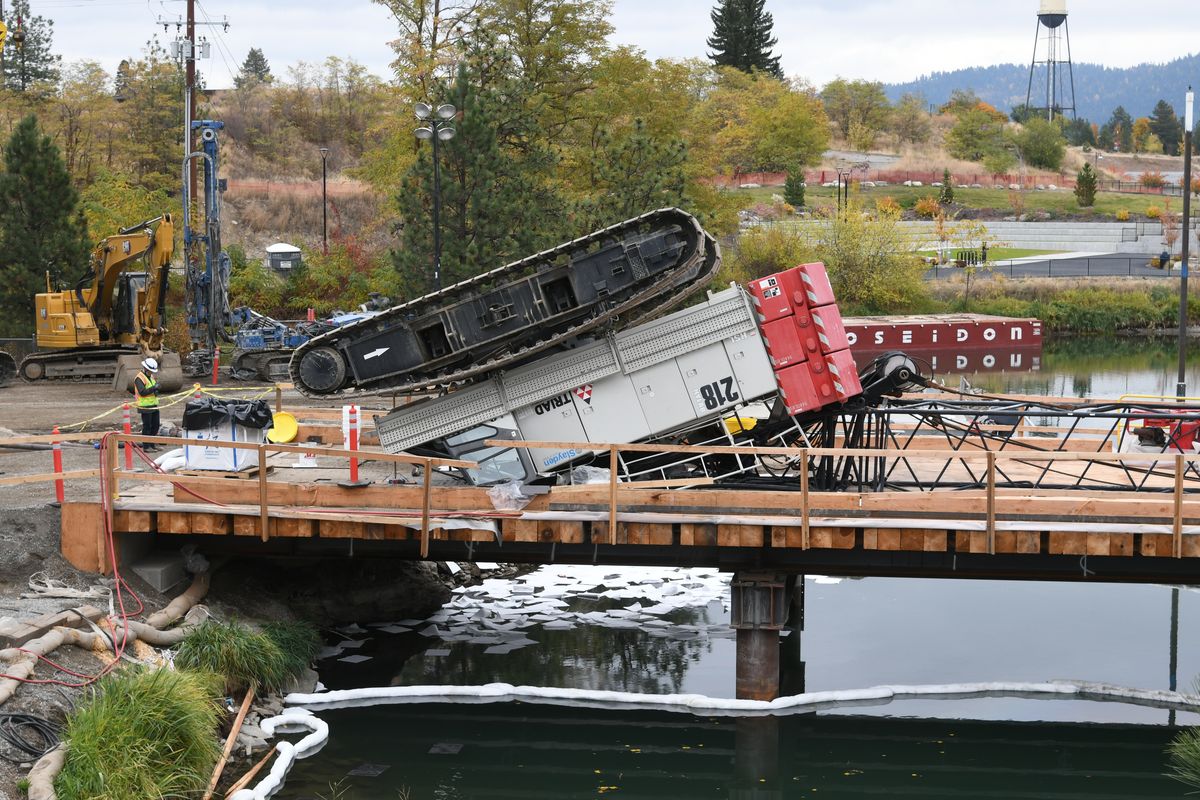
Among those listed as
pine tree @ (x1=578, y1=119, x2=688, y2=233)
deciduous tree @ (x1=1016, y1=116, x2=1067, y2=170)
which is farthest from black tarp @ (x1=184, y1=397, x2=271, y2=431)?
deciduous tree @ (x1=1016, y1=116, x2=1067, y2=170)

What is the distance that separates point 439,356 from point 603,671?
4.64m

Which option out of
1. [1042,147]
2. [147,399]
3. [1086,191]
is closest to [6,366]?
[147,399]

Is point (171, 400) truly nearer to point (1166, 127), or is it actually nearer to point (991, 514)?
point (991, 514)

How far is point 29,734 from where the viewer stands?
12.4 metres

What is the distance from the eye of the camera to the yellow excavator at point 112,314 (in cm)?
3531

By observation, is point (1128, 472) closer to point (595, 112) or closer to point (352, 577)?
point (352, 577)

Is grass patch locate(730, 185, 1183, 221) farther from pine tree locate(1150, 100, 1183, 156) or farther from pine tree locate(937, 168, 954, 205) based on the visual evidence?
pine tree locate(1150, 100, 1183, 156)

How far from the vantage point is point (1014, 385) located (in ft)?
149

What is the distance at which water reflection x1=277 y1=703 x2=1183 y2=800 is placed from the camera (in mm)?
14922

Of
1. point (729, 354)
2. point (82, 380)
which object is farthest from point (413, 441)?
point (82, 380)

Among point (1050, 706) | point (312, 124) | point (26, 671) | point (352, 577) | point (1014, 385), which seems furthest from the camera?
point (312, 124)

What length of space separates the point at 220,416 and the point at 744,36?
314ft

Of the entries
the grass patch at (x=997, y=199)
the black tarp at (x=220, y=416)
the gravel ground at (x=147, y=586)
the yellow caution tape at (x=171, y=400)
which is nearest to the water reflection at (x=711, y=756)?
the gravel ground at (x=147, y=586)

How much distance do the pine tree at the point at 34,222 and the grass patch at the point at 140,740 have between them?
3087cm
